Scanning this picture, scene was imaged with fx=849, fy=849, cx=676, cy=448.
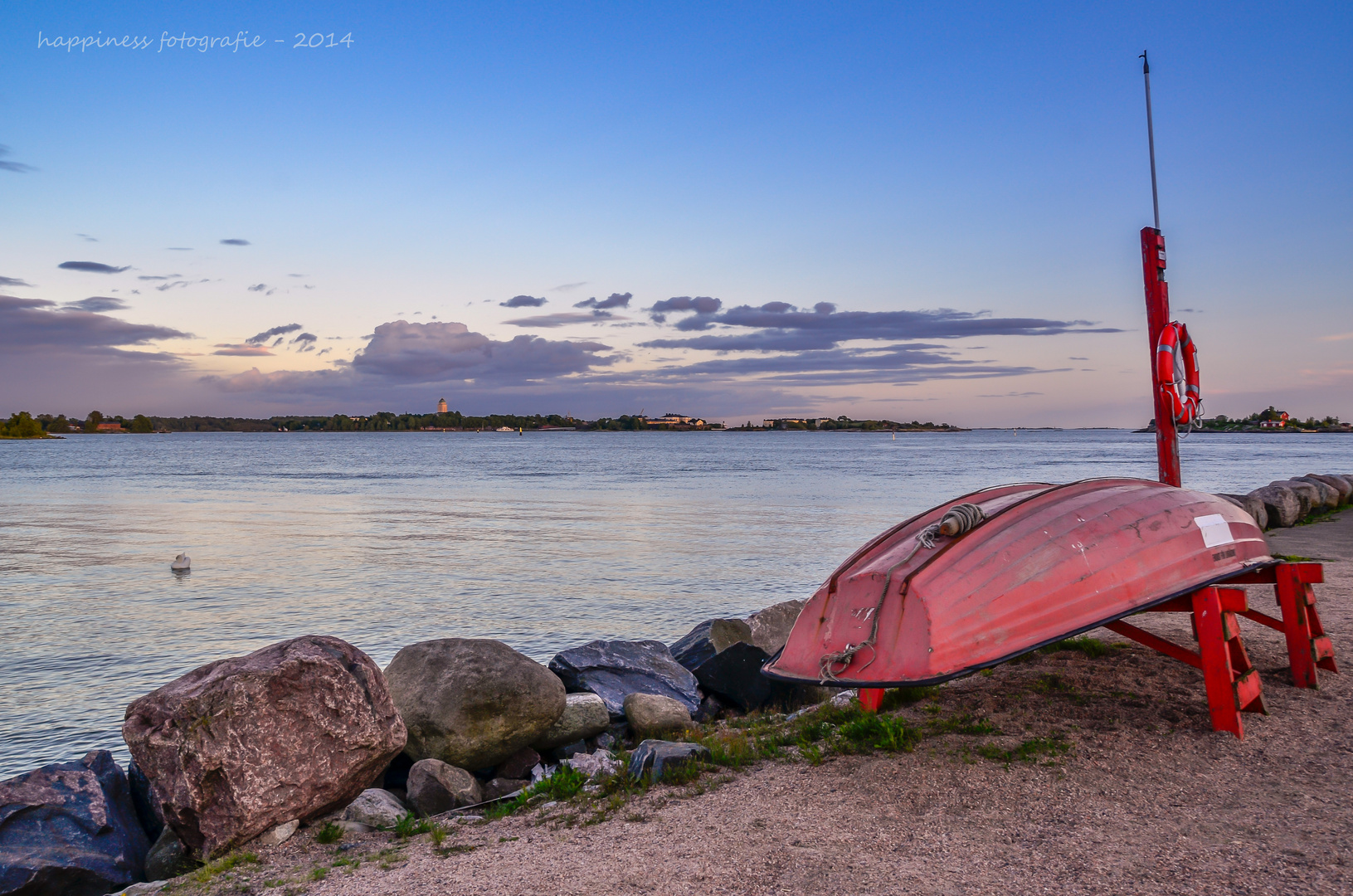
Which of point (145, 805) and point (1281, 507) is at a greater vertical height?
point (1281, 507)

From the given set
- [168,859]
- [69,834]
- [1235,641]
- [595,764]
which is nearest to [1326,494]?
[1235,641]

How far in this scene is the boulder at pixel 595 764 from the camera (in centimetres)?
587

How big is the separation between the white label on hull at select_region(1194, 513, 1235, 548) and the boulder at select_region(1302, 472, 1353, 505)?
57.7 ft

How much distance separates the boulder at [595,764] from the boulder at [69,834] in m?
2.97

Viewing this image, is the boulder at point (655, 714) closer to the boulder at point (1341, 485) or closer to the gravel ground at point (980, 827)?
the gravel ground at point (980, 827)

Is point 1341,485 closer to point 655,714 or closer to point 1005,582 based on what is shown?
point 1005,582

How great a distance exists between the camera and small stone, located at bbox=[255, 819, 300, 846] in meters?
5.33

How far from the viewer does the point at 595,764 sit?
6473mm

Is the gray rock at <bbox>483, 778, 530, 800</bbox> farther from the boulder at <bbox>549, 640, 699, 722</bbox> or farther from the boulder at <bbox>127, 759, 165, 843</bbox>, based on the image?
the boulder at <bbox>127, 759, 165, 843</bbox>

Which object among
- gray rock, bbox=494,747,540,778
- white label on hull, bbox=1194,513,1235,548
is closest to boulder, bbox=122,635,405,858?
gray rock, bbox=494,747,540,778

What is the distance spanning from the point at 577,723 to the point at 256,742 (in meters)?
2.83

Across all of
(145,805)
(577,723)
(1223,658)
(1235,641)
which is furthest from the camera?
(577,723)

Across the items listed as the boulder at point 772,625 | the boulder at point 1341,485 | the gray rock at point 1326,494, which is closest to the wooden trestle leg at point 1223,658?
the boulder at point 772,625

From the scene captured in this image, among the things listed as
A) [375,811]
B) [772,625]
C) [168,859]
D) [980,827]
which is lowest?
[168,859]
